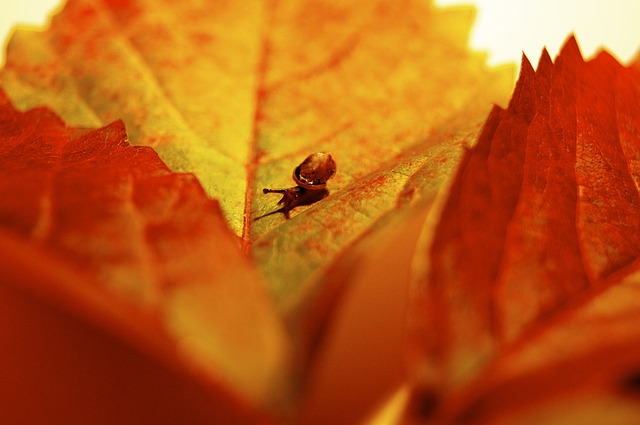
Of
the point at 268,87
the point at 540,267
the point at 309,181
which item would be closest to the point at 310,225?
the point at 309,181

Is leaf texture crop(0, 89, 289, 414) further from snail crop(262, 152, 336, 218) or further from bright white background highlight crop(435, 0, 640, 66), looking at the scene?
bright white background highlight crop(435, 0, 640, 66)

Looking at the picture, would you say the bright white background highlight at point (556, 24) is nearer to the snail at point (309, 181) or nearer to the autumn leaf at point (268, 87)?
the autumn leaf at point (268, 87)

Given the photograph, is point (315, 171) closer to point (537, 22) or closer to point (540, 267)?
point (540, 267)

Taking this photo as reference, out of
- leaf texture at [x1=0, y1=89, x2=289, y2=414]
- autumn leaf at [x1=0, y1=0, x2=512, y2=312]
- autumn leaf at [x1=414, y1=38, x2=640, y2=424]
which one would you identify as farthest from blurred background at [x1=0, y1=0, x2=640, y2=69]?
leaf texture at [x1=0, y1=89, x2=289, y2=414]

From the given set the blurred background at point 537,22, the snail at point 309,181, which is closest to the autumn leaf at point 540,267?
the snail at point 309,181

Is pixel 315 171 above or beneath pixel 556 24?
above

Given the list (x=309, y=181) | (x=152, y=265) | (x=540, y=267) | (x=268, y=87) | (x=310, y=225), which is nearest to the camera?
(x=152, y=265)
